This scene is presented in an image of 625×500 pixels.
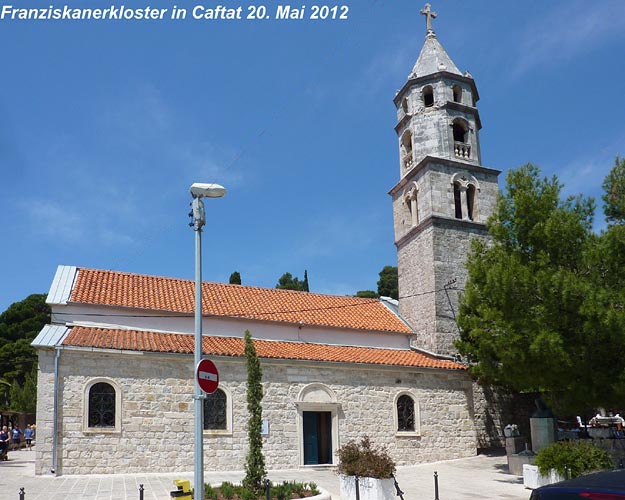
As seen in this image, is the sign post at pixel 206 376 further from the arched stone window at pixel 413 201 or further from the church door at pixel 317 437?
the arched stone window at pixel 413 201

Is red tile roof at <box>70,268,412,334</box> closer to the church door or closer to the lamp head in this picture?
the church door

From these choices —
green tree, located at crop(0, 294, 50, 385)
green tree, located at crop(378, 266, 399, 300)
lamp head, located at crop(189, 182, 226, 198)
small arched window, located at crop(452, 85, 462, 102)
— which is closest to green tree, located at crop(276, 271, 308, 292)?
green tree, located at crop(378, 266, 399, 300)

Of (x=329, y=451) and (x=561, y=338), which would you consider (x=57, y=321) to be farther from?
(x=561, y=338)

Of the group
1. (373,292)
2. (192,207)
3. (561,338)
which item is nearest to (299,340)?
(561,338)

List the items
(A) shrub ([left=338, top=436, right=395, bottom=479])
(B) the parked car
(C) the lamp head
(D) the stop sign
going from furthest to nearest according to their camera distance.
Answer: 1. (A) shrub ([left=338, top=436, right=395, bottom=479])
2. (C) the lamp head
3. (D) the stop sign
4. (B) the parked car

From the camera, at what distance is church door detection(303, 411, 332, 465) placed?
20.0 meters

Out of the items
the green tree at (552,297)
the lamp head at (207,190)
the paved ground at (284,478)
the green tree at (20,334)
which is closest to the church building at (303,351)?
the paved ground at (284,478)

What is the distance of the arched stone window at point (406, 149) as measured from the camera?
2752cm

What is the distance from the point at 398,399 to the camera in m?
21.4

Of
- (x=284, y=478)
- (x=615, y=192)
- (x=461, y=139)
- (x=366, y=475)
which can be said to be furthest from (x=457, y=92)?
(x=366, y=475)

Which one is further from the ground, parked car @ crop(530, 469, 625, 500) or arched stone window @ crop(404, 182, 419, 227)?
arched stone window @ crop(404, 182, 419, 227)

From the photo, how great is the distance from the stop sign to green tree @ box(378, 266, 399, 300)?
52773 millimetres

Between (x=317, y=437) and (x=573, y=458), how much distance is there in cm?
929

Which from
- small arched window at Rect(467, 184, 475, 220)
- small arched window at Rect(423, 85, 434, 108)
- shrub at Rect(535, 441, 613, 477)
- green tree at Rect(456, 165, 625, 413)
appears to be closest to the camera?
shrub at Rect(535, 441, 613, 477)
